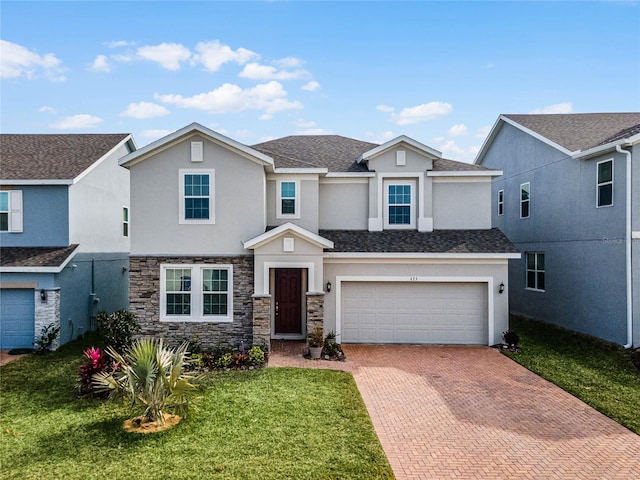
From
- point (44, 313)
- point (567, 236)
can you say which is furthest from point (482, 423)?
point (44, 313)

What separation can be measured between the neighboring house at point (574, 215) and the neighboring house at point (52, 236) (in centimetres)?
1789

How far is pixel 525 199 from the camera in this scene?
17500 mm

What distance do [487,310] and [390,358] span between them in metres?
4.01

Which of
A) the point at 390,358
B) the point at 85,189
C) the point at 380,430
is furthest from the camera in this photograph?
the point at 85,189

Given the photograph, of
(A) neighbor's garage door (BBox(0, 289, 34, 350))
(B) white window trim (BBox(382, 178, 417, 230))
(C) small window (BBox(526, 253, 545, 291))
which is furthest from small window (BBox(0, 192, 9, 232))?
(C) small window (BBox(526, 253, 545, 291))

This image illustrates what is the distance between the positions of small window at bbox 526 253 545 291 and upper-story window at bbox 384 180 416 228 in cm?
638

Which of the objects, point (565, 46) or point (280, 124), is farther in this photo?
point (280, 124)

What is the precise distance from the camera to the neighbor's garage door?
13.1 meters

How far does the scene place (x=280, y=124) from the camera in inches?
822

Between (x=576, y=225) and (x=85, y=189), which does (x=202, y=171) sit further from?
(x=576, y=225)

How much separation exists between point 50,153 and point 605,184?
20437 millimetres

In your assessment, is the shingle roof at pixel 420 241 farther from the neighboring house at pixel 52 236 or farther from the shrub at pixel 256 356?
the neighboring house at pixel 52 236

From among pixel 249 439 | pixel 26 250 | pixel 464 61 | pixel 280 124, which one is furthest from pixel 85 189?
pixel 464 61

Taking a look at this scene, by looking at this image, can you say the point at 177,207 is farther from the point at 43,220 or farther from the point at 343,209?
the point at 343,209
